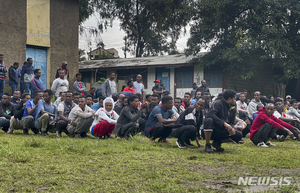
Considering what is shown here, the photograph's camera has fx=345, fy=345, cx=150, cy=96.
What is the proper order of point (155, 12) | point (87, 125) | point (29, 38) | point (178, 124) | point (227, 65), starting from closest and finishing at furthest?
point (178, 124), point (87, 125), point (29, 38), point (227, 65), point (155, 12)

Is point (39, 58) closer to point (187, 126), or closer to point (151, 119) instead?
point (151, 119)

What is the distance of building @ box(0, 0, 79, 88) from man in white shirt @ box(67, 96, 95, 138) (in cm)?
857

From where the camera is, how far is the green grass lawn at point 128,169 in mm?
4055

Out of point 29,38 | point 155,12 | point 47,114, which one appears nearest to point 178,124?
point 47,114

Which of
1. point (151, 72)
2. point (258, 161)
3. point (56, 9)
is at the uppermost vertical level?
point (56, 9)

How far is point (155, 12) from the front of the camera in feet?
107

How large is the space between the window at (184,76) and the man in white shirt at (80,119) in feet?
54.2

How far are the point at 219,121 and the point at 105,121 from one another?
3233mm

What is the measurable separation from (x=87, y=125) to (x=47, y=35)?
33.7 feet

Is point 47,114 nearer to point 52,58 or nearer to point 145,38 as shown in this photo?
point 52,58

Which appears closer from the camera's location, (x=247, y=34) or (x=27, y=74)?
(x=27, y=74)

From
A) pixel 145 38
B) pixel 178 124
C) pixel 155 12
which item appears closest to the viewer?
pixel 178 124

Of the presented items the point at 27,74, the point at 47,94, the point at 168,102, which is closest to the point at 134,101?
the point at 168,102

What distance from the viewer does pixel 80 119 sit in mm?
9219
